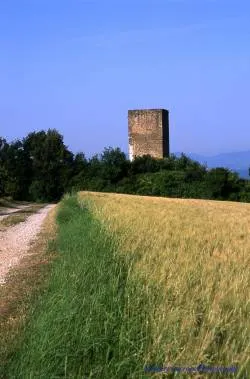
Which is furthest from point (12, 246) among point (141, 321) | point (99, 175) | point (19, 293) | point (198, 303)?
point (99, 175)

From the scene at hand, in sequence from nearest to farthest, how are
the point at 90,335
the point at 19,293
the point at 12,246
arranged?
1. the point at 90,335
2. the point at 19,293
3. the point at 12,246

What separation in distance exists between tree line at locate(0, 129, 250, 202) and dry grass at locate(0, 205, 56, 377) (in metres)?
40.5

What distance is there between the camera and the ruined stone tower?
210 ft

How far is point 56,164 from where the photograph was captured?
227ft

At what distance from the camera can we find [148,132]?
65.0m

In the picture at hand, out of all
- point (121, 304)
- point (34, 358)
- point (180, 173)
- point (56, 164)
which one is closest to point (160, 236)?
point (121, 304)

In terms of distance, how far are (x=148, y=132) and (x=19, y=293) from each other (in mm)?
56367

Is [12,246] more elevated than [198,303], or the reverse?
[198,303]

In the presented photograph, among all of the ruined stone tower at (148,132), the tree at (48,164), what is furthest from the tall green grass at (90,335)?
the tree at (48,164)

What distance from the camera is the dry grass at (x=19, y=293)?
20.0ft

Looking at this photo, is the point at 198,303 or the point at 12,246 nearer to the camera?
the point at 198,303

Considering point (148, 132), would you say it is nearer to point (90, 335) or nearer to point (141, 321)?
point (141, 321)

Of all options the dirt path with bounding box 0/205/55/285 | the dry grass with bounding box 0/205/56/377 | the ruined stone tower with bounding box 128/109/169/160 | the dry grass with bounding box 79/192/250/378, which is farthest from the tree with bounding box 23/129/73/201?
the dry grass with bounding box 79/192/250/378

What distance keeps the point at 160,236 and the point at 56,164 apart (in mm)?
60301
